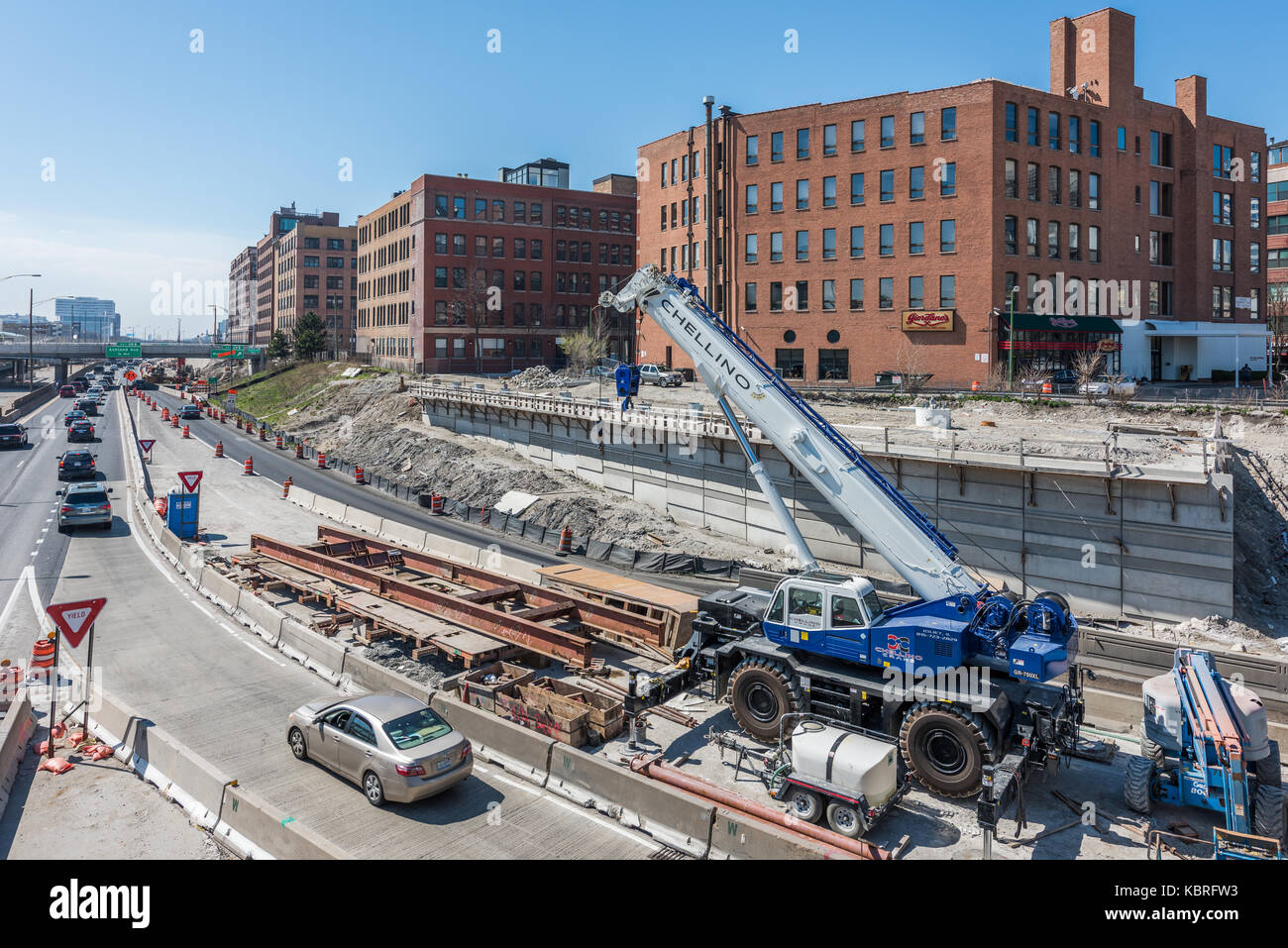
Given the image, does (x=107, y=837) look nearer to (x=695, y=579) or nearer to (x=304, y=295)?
(x=695, y=579)

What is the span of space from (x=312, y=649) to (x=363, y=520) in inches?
646

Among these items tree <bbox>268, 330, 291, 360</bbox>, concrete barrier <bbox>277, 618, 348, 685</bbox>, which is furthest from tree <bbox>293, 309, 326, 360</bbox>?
concrete barrier <bbox>277, 618, 348, 685</bbox>

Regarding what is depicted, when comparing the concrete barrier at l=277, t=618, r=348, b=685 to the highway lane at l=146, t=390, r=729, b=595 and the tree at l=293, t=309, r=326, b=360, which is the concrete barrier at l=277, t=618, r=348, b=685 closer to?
the highway lane at l=146, t=390, r=729, b=595

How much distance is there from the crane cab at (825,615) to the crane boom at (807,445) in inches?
74.6

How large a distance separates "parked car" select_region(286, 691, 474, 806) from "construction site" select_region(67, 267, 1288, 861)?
1693 mm

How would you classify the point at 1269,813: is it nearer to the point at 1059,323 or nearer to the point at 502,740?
the point at 502,740

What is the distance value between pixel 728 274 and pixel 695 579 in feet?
115

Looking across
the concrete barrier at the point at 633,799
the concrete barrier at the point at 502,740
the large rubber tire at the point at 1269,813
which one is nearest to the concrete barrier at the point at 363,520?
the concrete barrier at the point at 502,740

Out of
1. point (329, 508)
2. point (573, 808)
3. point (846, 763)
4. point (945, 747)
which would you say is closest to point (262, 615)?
point (573, 808)

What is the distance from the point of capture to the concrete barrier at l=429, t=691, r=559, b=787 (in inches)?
532

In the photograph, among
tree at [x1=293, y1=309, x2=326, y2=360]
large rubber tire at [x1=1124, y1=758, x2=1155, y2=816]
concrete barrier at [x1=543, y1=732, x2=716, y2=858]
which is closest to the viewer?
concrete barrier at [x1=543, y1=732, x2=716, y2=858]

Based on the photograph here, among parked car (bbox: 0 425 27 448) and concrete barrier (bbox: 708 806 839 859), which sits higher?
parked car (bbox: 0 425 27 448)

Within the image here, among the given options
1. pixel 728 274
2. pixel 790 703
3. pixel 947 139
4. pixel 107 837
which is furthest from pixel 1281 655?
pixel 728 274

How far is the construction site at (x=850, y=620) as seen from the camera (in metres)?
12.1
